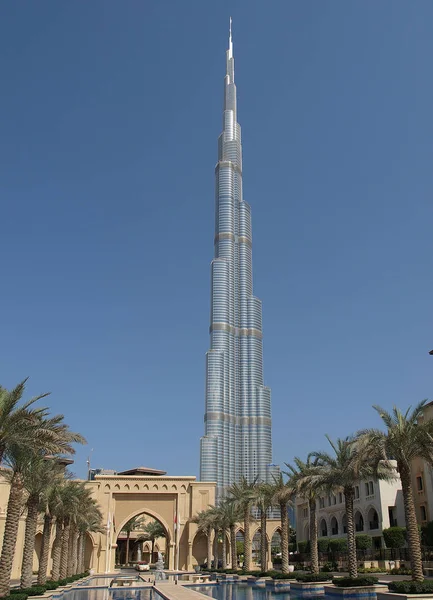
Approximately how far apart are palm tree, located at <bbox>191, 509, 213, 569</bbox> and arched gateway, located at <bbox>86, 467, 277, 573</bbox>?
1.09 meters

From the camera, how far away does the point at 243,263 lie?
636ft

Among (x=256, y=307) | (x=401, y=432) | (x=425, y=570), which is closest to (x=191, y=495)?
(x=425, y=570)

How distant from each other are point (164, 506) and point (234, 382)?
11602 centimetres

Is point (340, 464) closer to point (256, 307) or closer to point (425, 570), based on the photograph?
point (425, 570)

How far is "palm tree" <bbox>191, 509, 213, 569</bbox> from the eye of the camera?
182 feet

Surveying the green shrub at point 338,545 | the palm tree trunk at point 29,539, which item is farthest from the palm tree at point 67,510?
the green shrub at point 338,545

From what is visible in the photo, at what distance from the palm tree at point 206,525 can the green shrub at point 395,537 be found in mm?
16167

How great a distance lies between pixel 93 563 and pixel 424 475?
112 feet

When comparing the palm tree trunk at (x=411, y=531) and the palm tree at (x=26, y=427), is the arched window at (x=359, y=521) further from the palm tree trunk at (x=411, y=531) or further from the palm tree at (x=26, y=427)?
the palm tree at (x=26, y=427)

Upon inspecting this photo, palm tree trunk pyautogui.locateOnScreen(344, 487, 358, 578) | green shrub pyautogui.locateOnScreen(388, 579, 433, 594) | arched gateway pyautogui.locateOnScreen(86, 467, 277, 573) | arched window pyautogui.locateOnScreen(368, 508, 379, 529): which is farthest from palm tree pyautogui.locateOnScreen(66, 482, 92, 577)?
arched window pyautogui.locateOnScreen(368, 508, 379, 529)

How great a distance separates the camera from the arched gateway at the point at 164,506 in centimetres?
6041

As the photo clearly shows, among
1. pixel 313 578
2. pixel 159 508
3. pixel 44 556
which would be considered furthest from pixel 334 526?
pixel 44 556

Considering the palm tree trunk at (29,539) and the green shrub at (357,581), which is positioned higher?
the palm tree trunk at (29,539)

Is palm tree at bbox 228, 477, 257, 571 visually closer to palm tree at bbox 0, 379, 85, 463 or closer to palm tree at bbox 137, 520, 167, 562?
palm tree at bbox 0, 379, 85, 463
